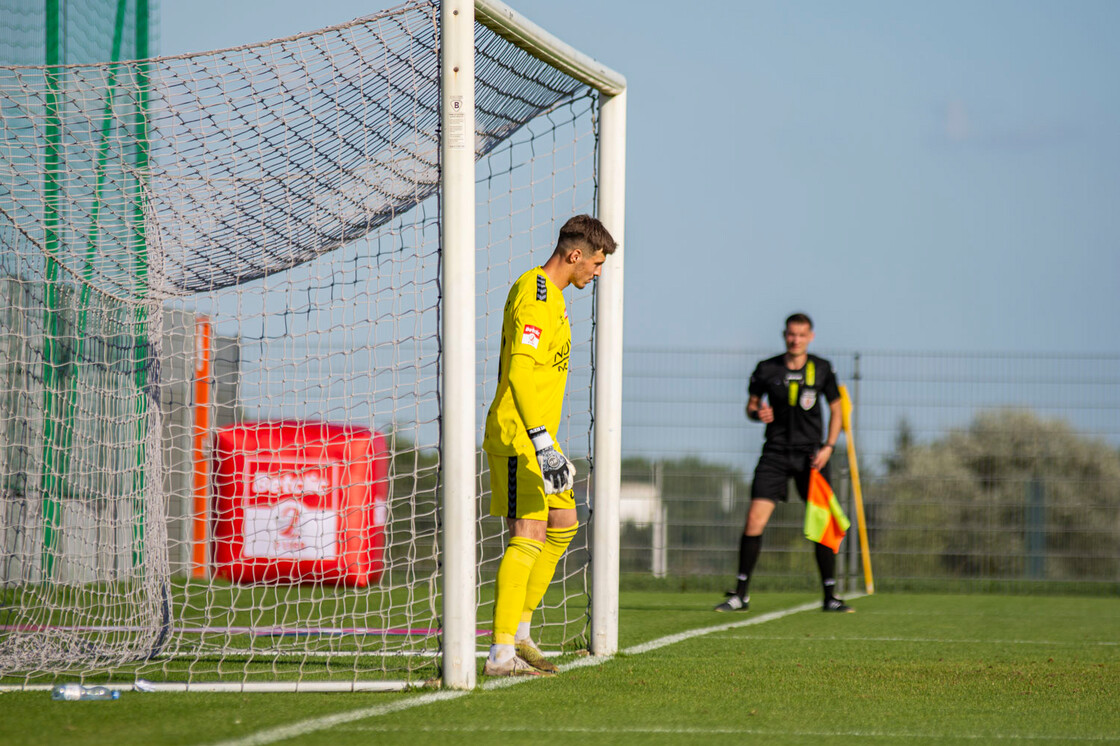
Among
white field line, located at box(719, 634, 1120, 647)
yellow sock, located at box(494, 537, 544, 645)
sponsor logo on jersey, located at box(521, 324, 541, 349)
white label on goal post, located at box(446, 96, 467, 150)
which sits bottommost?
white field line, located at box(719, 634, 1120, 647)

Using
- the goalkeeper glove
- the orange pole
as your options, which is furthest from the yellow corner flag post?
the goalkeeper glove

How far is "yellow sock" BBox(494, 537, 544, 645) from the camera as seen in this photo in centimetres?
439

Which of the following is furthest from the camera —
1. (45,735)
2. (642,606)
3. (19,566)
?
(642,606)

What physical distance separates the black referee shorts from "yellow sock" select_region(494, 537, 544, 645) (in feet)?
12.3

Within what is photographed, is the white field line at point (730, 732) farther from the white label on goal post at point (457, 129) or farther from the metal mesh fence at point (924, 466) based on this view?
the metal mesh fence at point (924, 466)

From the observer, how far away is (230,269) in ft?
19.4

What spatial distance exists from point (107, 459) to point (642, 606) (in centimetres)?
396

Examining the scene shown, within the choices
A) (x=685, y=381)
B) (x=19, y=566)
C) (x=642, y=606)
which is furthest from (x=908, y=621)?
(x=19, y=566)

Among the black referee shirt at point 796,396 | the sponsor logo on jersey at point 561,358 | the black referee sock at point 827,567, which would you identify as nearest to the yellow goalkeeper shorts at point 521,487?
the sponsor logo on jersey at point 561,358

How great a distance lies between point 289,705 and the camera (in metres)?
3.82

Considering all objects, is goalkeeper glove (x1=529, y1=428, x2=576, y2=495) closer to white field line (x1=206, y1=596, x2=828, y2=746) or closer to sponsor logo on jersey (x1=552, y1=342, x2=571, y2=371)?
sponsor logo on jersey (x1=552, y1=342, x2=571, y2=371)

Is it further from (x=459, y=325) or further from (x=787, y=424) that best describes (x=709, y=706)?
(x=787, y=424)

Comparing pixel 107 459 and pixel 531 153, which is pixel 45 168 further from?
pixel 531 153

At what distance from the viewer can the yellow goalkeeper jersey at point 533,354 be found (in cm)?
429
